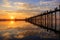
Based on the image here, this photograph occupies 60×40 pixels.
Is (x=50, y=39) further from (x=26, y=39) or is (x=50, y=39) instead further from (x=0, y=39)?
(x=0, y=39)

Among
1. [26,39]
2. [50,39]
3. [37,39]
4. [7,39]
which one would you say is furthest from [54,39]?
[7,39]

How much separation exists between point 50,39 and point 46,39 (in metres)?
0.35

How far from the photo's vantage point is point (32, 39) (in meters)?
13.7

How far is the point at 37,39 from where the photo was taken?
1354 centimetres

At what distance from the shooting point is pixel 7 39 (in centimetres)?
1366

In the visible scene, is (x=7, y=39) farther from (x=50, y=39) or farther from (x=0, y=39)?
(x=50, y=39)

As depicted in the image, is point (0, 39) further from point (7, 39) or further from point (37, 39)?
point (37, 39)

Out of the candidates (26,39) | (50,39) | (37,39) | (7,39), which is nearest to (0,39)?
(7,39)

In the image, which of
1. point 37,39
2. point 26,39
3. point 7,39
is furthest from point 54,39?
point 7,39

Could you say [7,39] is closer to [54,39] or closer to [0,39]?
[0,39]

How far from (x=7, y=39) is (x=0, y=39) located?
0.62 meters

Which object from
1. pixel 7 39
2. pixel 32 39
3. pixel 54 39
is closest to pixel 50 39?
pixel 54 39

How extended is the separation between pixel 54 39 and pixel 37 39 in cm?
146

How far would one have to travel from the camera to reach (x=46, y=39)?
13.6m
